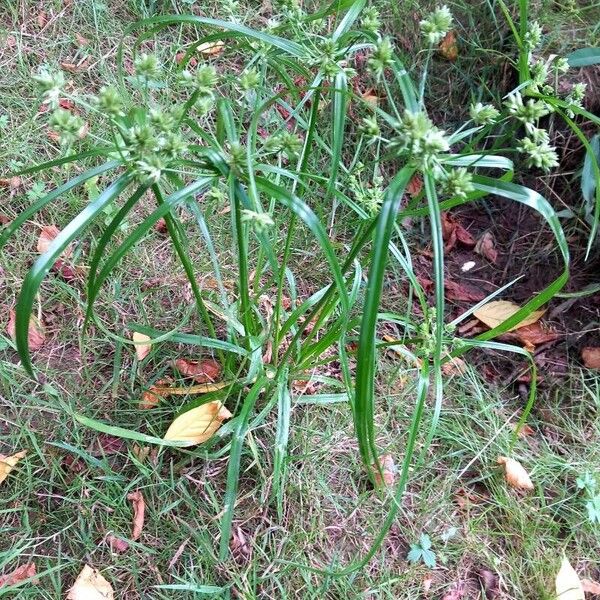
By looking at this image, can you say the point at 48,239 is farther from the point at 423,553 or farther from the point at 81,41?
the point at 423,553

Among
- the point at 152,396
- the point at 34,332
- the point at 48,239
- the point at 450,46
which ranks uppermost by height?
the point at 450,46

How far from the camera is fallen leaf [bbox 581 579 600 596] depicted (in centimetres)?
133

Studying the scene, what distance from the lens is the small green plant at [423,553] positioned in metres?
1.28

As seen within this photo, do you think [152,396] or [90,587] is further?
[152,396]

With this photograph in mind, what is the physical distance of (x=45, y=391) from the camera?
51.9 inches

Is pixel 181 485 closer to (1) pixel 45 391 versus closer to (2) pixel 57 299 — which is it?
(1) pixel 45 391

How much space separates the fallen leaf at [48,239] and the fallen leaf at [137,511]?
59 centimetres

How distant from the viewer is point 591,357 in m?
1.65

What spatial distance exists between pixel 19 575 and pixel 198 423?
0.43m

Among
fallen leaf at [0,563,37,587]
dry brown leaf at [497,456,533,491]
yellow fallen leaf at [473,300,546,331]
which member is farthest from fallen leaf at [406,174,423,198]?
fallen leaf at [0,563,37,587]

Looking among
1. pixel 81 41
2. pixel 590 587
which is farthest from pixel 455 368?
pixel 81 41

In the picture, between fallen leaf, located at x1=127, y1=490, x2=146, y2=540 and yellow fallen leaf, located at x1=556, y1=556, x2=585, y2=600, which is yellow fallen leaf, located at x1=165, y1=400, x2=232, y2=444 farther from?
yellow fallen leaf, located at x1=556, y1=556, x2=585, y2=600

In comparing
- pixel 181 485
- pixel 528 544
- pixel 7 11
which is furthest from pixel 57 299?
pixel 528 544

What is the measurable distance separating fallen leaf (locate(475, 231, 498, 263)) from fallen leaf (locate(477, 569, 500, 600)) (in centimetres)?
86
